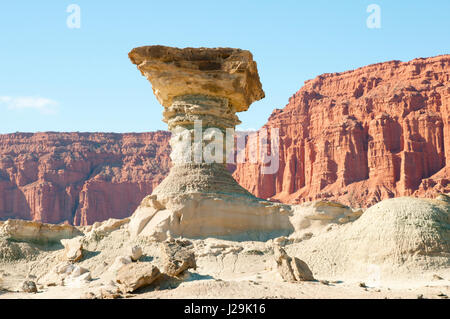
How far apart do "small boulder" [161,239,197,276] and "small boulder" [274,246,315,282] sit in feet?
6.37

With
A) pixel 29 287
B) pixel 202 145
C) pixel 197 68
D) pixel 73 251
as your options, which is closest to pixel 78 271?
pixel 73 251

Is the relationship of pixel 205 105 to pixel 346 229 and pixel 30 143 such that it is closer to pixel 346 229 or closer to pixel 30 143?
pixel 346 229

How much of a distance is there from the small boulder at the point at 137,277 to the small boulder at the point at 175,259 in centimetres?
46

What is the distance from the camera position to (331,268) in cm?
1435

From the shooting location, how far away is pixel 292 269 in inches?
505

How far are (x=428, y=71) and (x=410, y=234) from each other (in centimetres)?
7744

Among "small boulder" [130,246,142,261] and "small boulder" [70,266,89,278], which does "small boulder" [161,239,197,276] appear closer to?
"small boulder" [130,246,142,261]

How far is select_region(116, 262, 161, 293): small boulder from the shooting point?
12039mm

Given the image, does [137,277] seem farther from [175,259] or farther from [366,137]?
[366,137]

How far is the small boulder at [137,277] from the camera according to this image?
39.5ft

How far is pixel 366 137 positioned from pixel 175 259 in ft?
242

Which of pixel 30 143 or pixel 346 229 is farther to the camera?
pixel 30 143

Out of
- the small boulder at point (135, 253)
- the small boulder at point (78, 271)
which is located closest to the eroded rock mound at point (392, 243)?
the small boulder at point (135, 253)
